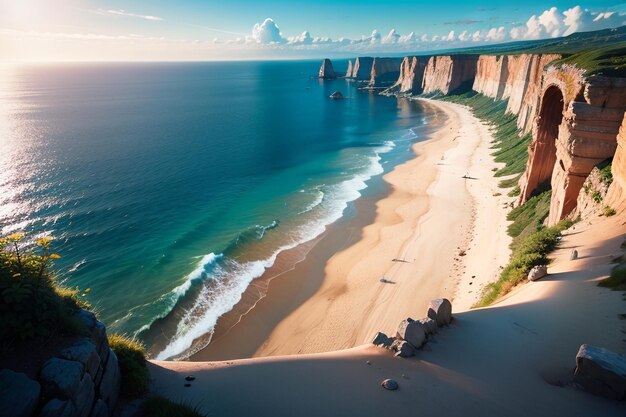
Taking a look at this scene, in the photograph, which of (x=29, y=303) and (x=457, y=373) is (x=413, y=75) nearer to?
(x=457, y=373)

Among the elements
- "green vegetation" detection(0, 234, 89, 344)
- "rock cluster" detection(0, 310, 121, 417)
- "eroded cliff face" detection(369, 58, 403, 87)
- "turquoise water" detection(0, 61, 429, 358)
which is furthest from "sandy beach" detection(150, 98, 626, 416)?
"eroded cliff face" detection(369, 58, 403, 87)

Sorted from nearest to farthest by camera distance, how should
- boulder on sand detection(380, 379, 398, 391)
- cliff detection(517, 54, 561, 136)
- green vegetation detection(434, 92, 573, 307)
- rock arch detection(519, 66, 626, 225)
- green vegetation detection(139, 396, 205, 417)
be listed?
green vegetation detection(139, 396, 205, 417)
boulder on sand detection(380, 379, 398, 391)
green vegetation detection(434, 92, 573, 307)
rock arch detection(519, 66, 626, 225)
cliff detection(517, 54, 561, 136)

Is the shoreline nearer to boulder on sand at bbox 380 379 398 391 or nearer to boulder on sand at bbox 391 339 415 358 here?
boulder on sand at bbox 391 339 415 358

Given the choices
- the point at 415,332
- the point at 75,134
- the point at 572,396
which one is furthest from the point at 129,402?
the point at 75,134

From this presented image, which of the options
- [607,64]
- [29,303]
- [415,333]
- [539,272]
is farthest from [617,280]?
[29,303]

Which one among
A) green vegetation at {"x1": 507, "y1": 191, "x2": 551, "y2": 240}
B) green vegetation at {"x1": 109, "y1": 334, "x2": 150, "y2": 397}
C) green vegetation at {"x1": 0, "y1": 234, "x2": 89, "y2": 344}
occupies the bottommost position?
green vegetation at {"x1": 507, "y1": 191, "x2": 551, "y2": 240}
